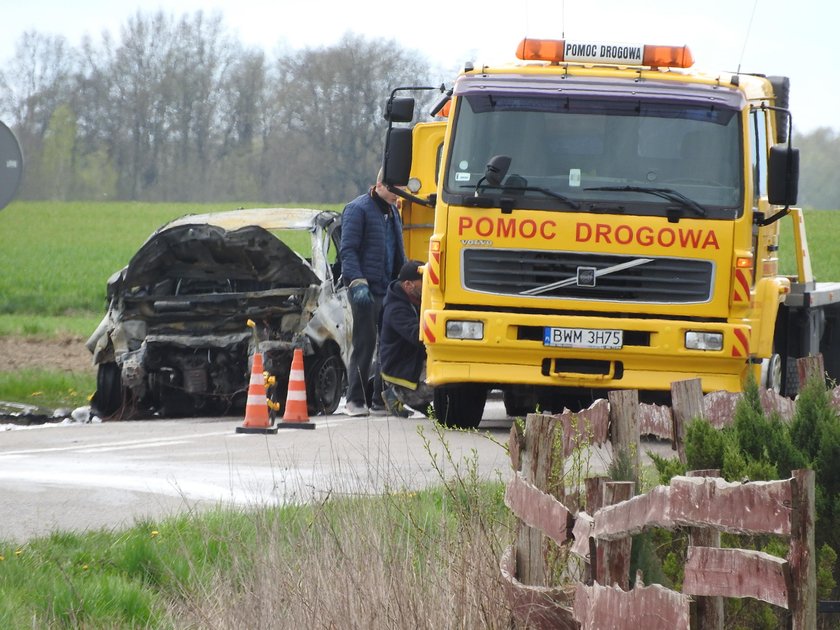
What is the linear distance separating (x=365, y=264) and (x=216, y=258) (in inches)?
55.7

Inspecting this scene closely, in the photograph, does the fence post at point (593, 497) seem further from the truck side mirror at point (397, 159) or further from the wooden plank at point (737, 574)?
the truck side mirror at point (397, 159)

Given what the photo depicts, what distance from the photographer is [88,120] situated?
2862 inches

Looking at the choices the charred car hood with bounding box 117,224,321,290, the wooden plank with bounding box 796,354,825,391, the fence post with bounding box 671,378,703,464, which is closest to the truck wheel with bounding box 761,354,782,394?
the charred car hood with bounding box 117,224,321,290

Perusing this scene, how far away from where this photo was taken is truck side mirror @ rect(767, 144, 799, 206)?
11.7 metres

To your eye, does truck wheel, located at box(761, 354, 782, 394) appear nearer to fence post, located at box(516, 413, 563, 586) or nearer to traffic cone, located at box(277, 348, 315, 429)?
traffic cone, located at box(277, 348, 315, 429)

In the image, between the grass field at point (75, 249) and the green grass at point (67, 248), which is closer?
the grass field at point (75, 249)

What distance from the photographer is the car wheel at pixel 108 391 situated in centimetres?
1485

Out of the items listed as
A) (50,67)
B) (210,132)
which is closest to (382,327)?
(210,132)

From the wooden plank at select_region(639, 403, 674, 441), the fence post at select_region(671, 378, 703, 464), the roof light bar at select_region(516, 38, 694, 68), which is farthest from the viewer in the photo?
the roof light bar at select_region(516, 38, 694, 68)

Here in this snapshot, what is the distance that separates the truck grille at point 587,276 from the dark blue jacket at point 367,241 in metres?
2.79

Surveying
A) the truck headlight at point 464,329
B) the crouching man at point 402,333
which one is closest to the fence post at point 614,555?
the truck headlight at point 464,329

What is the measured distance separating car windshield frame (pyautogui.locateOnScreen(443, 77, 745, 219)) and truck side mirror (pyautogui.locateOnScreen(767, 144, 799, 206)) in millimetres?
291

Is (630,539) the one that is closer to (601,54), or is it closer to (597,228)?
(597,228)

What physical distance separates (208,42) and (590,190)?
6730 cm
